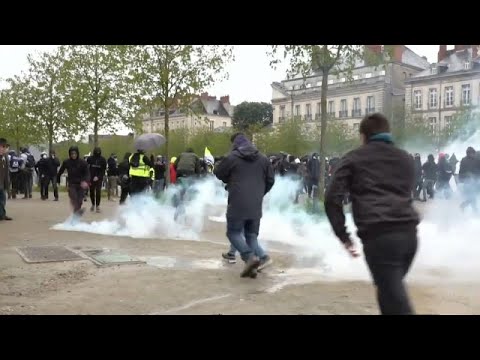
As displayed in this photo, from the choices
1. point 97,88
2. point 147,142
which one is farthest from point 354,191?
point 97,88

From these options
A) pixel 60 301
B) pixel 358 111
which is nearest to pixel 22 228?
pixel 60 301

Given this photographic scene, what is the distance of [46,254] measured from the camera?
27.4 ft

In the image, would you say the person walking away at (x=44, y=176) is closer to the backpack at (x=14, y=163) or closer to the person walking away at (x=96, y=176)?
the backpack at (x=14, y=163)

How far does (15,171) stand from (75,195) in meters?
8.61

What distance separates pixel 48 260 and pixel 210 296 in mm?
3144

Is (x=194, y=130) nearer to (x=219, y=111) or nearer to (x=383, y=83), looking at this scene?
A: (x=383, y=83)

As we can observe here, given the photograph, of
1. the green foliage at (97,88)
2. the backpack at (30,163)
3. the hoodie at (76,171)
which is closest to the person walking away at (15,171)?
the backpack at (30,163)

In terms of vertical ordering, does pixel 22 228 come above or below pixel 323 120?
below

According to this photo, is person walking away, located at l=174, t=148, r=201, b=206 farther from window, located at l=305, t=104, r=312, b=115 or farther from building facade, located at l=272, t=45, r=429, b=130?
window, located at l=305, t=104, r=312, b=115

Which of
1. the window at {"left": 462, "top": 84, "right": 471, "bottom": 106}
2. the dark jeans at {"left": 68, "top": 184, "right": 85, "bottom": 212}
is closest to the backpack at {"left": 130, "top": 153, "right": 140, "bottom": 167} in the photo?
the dark jeans at {"left": 68, "top": 184, "right": 85, "bottom": 212}

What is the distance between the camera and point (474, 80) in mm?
50188

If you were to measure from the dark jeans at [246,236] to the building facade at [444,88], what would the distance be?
4473cm

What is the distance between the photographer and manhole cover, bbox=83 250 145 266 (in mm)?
7723

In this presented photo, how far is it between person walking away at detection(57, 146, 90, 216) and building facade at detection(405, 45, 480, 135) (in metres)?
42.1
